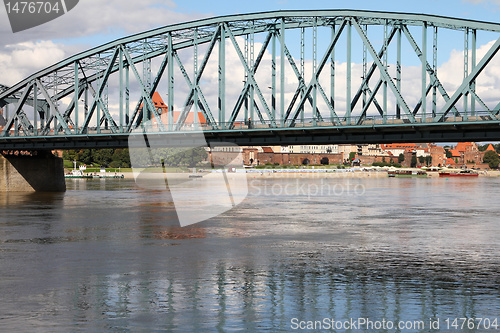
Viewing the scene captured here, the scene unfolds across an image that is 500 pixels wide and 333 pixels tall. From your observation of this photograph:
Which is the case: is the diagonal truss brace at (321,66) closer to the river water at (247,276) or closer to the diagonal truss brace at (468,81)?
the diagonal truss brace at (468,81)

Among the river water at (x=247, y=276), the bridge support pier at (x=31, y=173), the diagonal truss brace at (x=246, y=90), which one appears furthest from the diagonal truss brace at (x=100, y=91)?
the river water at (x=247, y=276)

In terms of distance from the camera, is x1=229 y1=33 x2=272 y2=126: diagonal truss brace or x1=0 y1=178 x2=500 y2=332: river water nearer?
x1=0 y1=178 x2=500 y2=332: river water

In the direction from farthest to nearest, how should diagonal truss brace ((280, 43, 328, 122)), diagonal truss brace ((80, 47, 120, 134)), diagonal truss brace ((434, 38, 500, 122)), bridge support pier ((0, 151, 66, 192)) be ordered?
bridge support pier ((0, 151, 66, 192)) → diagonal truss brace ((80, 47, 120, 134)) → diagonal truss brace ((280, 43, 328, 122)) → diagonal truss brace ((434, 38, 500, 122))

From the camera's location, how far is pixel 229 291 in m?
20.7

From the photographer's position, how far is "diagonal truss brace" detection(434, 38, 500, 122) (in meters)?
57.4

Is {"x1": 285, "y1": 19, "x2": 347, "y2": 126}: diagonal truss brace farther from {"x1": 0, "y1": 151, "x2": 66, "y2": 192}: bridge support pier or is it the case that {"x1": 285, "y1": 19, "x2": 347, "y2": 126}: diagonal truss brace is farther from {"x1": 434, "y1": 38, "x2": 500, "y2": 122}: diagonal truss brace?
{"x1": 0, "y1": 151, "x2": 66, "y2": 192}: bridge support pier

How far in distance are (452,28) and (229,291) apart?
50005mm

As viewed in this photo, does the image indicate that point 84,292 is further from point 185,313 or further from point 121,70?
point 121,70

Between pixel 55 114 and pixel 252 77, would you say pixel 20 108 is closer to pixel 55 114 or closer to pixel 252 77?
pixel 55 114

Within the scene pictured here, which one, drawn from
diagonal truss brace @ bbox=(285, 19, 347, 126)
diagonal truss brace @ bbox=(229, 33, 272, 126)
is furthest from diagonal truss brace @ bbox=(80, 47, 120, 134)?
diagonal truss brace @ bbox=(285, 19, 347, 126)

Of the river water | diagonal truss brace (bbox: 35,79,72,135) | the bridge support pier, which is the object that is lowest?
the river water

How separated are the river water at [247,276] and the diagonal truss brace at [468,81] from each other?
15694 mm

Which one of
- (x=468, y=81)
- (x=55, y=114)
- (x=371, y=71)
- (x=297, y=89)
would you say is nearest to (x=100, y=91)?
(x=55, y=114)

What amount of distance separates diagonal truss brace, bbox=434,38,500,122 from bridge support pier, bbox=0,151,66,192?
2260 inches
